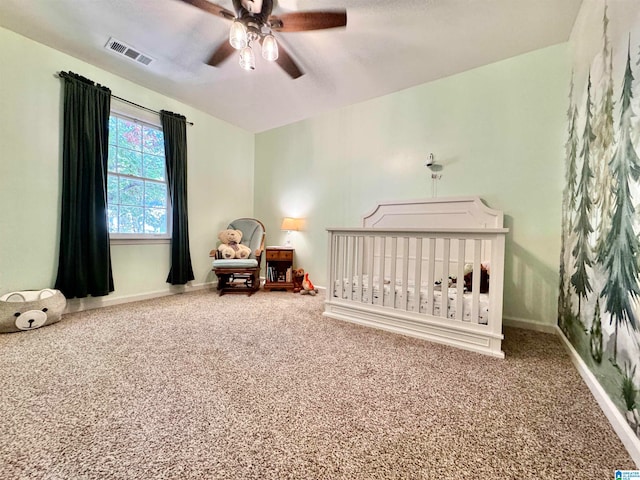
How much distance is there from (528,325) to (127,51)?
185 inches

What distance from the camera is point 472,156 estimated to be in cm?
275

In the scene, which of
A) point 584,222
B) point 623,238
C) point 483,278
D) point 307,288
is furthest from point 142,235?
point 584,222

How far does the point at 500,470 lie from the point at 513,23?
118 inches

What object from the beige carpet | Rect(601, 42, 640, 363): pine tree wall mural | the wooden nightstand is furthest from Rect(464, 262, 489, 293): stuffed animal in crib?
the wooden nightstand

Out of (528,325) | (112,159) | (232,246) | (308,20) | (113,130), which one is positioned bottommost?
(528,325)

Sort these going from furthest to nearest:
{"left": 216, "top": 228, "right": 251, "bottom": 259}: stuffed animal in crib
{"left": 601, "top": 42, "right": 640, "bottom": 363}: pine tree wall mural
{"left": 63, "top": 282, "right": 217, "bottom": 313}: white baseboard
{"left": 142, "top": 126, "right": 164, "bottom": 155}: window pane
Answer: {"left": 216, "top": 228, "right": 251, "bottom": 259}: stuffed animal in crib < {"left": 142, "top": 126, "right": 164, "bottom": 155}: window pane < {"left": 63, "top": 282, "right": 217, "bottom": 313}: white baseboard < {"left": 601, "top": 42, "right": 640, "bottom": 363}: pine tree wall mural

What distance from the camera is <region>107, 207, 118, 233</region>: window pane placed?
2979mm

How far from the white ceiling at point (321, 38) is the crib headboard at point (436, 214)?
1407mm

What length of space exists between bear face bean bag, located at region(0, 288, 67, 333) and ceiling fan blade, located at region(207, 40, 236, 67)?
2579mm

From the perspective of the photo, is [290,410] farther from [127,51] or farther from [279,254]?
[127,51]

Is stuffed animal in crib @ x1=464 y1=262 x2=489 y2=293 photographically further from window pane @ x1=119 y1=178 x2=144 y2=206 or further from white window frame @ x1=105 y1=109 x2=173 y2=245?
window pane @ x1=119 y1=178 x2=144 y2=206

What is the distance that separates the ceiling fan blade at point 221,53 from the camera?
2.11m

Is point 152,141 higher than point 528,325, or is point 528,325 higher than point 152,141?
point 152,141

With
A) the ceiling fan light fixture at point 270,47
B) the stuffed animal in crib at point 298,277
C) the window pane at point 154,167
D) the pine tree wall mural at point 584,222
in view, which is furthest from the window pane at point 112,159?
the pine tree wall mural at point 584,222
